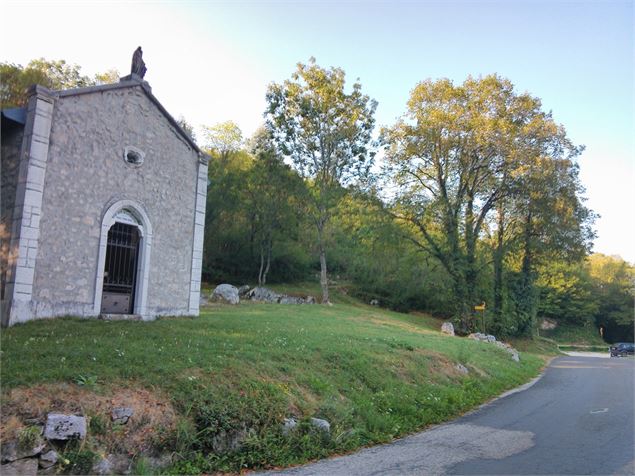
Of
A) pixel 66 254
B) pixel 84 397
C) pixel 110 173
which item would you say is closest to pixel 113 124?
pixel 110 173

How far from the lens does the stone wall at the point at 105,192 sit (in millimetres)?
12922

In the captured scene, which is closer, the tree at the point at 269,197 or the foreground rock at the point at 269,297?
the foreground rock at the point at 269,297

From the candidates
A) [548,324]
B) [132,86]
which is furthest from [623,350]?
[132,86]

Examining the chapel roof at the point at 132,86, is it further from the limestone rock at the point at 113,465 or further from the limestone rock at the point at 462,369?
the limestone rock at the point at 462,369

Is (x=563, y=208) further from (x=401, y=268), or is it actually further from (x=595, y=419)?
(x=595, y=419)

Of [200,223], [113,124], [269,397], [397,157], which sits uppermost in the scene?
[397,157]

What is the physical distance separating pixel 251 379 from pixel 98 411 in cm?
264

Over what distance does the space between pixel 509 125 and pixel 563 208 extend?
6.29 meters

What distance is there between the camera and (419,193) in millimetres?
32312

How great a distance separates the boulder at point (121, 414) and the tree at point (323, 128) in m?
25.9

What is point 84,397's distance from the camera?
648 centimetres

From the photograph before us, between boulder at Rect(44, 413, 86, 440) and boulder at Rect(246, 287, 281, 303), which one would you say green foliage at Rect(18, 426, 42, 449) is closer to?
boulder at Rect(44, 413, 86, 440)

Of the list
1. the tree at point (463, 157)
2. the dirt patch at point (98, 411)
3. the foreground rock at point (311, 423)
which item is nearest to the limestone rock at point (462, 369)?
the foreground rock at point (311, 423)

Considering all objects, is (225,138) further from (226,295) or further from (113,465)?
(113,465)
